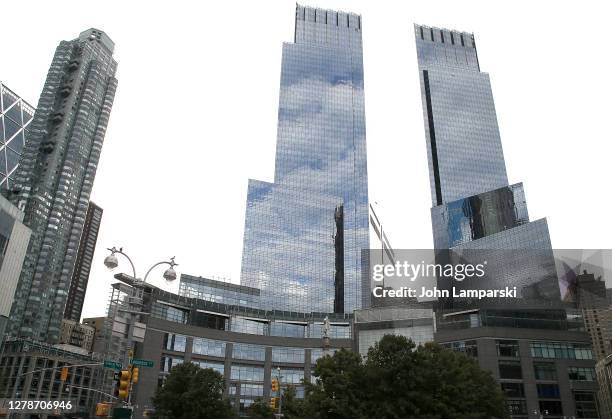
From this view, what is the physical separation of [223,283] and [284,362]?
1564 inches

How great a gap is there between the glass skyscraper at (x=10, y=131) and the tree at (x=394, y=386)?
247 feet

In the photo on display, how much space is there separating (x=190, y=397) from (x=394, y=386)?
24061 millimetres

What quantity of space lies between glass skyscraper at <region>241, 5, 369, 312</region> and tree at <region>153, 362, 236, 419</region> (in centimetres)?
10303

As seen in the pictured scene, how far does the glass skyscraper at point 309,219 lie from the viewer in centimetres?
16440

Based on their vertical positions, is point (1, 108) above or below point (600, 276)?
above

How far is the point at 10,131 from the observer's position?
9531cm

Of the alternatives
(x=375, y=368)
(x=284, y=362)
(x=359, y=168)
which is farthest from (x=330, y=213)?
(x=375, y=368)

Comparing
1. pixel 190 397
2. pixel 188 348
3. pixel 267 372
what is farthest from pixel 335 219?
pixel 190 397

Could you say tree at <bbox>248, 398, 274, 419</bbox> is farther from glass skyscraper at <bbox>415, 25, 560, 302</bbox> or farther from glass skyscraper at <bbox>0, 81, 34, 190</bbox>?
glass skyscraper at <bbox>415, 25, 560, 302</bbox>

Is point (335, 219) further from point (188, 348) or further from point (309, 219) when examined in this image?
point (188, 348)

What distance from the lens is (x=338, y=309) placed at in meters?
169

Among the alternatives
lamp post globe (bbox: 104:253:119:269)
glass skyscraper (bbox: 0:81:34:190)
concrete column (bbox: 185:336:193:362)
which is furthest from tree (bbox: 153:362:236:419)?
glass skyscraper (bbox: 0:81:34:190)

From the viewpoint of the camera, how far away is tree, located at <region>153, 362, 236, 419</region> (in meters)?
51.7

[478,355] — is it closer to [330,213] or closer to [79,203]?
[330,213]
